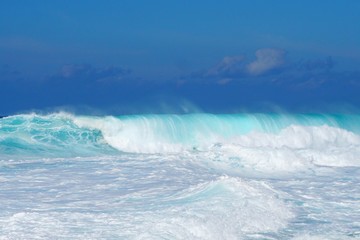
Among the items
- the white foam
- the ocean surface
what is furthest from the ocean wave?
the white foam

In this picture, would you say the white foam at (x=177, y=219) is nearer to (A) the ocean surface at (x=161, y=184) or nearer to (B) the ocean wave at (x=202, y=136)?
(A) the ocean surface at (x=161, y=184)

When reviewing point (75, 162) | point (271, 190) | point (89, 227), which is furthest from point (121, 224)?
point (75, 162)

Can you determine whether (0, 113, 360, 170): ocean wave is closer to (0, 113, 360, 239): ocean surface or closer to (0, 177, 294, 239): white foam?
(0, 113, 360, 239): ocean surface

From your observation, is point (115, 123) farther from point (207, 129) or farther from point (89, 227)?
point (89, 227)

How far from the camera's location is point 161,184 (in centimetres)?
1205

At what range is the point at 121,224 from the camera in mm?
8523

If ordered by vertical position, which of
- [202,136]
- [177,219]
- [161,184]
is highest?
[202,136]

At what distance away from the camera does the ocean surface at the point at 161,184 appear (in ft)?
28.0

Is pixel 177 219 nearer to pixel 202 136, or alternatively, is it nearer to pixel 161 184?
pixel 161 184

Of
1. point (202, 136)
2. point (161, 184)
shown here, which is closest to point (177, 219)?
point (161, 184)

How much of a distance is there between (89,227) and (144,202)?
78.6 inches

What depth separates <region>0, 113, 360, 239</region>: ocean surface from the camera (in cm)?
852

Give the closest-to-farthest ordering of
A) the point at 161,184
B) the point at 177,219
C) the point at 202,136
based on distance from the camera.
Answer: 1. the point at 177,219
2. the point at 161,184
3. the point at 202,136

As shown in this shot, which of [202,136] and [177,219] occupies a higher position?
[202,136]
